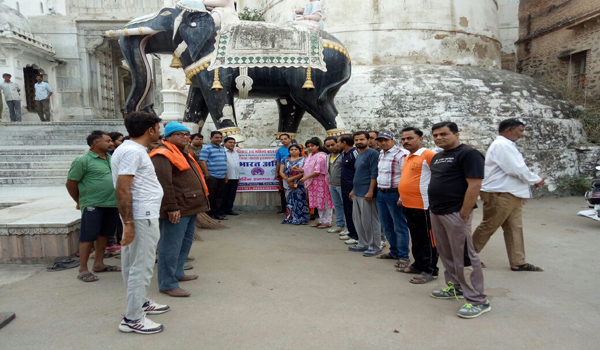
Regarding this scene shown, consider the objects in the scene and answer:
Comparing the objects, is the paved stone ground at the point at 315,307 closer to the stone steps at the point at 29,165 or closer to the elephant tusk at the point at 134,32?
the elephant tusk at the point at 134,32

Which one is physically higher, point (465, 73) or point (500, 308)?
point (465, 73)

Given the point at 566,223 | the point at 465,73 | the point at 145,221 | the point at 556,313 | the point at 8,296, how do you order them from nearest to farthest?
the point at 145,221, the point at 556,313, the point at 8,296, the point at 566,223, the point at 465,73

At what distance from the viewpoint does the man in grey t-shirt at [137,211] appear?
8.80 ft

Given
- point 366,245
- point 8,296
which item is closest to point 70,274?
point 8,296

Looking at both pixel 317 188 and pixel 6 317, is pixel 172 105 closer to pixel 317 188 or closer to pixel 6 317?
pixel 317 188

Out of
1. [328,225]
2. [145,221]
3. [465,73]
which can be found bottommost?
[328,225]

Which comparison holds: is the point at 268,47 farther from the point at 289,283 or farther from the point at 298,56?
the point at 289,283

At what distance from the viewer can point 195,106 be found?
727 cm

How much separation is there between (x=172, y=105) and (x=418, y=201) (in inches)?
296

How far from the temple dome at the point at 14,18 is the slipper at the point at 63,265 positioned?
42.7 ft

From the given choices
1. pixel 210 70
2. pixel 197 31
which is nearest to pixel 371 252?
pixel 210 70

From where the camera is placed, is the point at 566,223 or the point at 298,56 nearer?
the point at 566,223

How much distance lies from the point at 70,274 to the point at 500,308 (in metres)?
3.87

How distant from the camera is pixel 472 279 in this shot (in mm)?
3152
